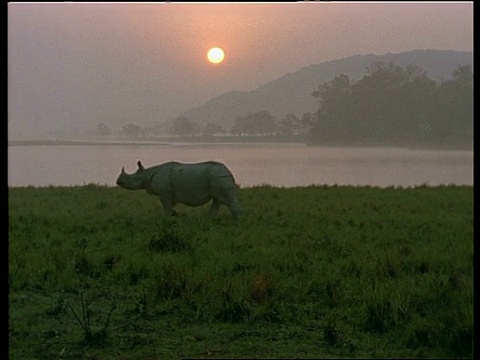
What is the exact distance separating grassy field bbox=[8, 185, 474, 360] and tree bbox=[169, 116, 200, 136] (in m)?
0.67

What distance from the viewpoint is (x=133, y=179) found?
4.72 meters

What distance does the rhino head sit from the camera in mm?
4688

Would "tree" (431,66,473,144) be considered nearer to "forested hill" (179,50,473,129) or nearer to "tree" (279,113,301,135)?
"forested hill" (179,50,473,129)

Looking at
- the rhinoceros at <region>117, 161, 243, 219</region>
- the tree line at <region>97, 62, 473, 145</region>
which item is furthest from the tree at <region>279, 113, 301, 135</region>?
the rhinoceros at <region>117, 161, 243, 219</region>

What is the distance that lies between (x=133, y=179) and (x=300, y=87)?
5.55ft

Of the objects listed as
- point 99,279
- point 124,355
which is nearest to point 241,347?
point 124,355

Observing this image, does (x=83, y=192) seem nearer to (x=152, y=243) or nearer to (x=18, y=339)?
(x=152, y=243)

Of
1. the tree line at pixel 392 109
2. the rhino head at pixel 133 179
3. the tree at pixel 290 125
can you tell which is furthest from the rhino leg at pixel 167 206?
the tree line at pixel 392 109

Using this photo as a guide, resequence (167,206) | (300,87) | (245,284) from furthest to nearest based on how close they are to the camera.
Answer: (167,206) → (300,87) → (245,284)

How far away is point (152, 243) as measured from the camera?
3.34 metres

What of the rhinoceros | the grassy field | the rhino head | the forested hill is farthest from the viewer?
the rhino head

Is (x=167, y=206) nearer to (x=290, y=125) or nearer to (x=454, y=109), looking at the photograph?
(x=290, y=125)

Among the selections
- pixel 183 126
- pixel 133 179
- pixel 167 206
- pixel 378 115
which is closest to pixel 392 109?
pixel 378 115
